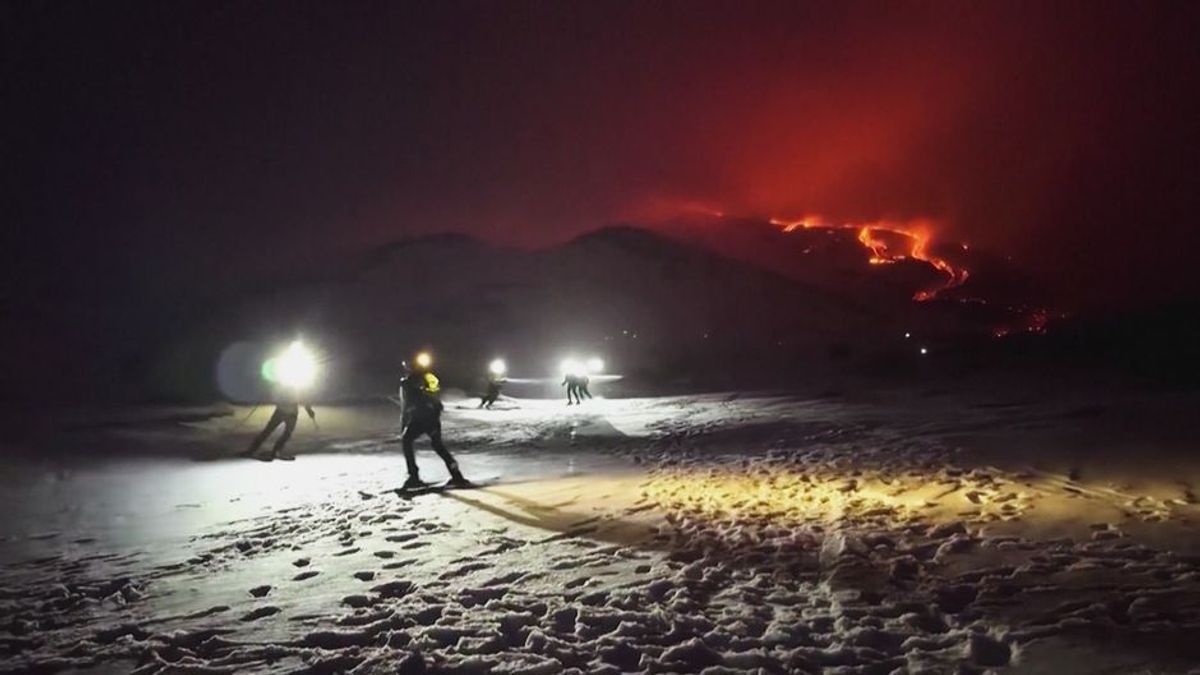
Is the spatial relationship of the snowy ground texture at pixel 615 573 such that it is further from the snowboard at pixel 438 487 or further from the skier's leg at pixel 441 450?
the skier's leg at pixel 441 450

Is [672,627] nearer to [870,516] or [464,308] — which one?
[870,516]

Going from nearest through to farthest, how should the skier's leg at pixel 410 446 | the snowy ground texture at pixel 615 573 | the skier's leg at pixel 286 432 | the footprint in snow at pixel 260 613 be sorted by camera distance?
the snowy ground texture at pixel 615 573, the footprint in snow at pixel 260 613, the skier's leg at pixel 410 446, the skier's leg at pixel 286 432

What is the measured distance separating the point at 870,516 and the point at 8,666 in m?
8.25

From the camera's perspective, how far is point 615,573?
284 inches

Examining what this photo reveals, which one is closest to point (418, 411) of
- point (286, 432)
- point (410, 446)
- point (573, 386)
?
point (410, 446)

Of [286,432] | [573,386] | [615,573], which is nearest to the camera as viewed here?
[615,573]

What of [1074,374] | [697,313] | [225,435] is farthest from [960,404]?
[697,313]

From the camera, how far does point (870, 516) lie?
926 centimetres

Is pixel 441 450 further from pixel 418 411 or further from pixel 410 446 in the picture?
pixel 418 411

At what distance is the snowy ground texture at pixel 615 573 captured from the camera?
529 centimetres

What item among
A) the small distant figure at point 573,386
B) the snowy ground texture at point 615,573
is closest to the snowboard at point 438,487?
the snowy ground texture at point 615,573

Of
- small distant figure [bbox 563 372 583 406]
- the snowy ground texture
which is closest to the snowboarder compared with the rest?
the snowy ground texture

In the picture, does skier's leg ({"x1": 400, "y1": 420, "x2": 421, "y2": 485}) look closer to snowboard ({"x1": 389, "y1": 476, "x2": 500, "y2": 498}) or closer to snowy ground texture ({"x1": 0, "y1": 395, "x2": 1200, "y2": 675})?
snowboard ({"x1": 389, "y1": 476, "x2": 500, "y2": 498})

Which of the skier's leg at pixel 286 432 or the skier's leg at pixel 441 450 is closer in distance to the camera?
the skier's leg at pixel 441 450
